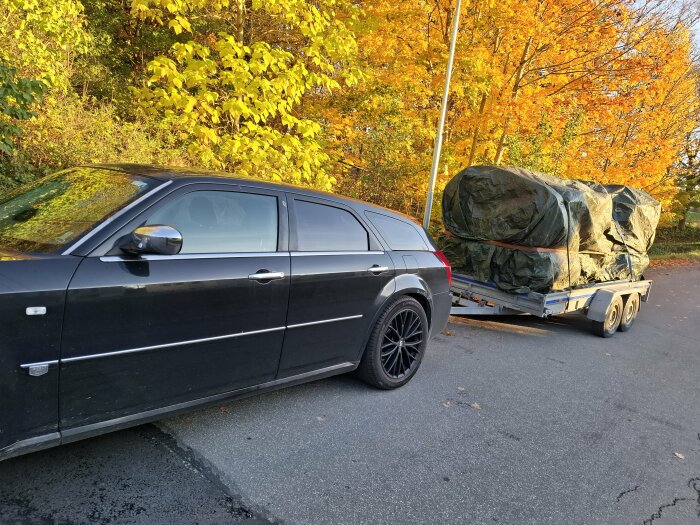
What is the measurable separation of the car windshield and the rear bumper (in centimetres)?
282

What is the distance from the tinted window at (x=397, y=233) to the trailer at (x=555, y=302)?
1.94 m

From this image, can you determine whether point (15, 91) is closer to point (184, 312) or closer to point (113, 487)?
point (184, 312)

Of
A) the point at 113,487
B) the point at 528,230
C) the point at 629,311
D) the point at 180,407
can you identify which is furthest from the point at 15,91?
the point at 629,311

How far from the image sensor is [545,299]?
20.4 feet

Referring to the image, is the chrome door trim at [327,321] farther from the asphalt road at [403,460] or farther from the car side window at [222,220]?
the asphalt road at [403,460]

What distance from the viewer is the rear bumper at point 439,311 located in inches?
184

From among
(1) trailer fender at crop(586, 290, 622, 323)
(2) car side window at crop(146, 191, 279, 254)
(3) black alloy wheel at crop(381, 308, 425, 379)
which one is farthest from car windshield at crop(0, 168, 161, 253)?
(1) trailer fender at crop(586, 290, 622, 323)

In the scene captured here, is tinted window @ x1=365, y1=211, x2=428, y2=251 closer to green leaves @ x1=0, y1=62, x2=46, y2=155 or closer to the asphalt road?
the asphalt road

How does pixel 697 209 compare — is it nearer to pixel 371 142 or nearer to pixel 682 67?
pixel 682 67

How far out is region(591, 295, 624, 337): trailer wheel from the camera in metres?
7.19

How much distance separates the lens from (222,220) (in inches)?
119

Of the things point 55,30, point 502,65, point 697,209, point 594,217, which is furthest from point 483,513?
point 697,209

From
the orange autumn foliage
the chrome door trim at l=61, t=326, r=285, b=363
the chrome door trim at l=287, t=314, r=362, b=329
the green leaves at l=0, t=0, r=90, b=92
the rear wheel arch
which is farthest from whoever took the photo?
the orange autumn foliage

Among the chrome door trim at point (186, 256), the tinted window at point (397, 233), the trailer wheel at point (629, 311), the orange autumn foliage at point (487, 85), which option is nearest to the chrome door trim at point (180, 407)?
the chrome door trim at point (186, 256)
